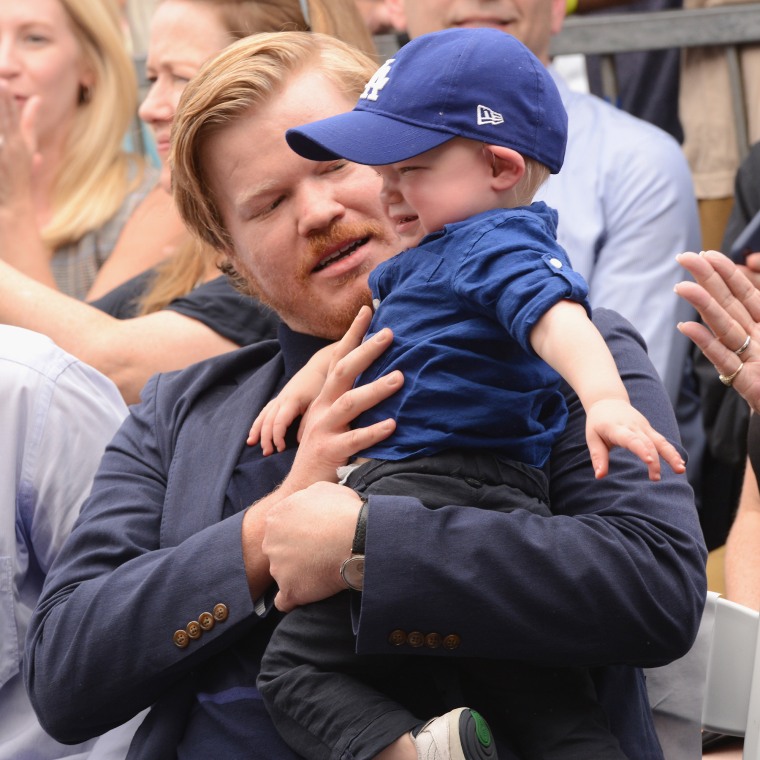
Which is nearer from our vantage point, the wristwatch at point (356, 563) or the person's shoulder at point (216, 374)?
the wristwatch at point (356, 563)

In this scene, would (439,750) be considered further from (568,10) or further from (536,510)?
(568,10)

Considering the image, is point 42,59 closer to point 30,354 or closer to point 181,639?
point 30,354

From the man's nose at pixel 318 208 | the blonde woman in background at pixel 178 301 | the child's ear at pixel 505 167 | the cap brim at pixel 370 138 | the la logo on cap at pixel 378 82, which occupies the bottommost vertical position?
the blonde woman in background at pixel 178 301

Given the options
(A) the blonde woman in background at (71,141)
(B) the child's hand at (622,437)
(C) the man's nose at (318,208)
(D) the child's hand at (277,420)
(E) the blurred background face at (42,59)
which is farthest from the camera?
(E) the blurred background face at (42,59)

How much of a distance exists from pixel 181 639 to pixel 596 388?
0.76 m

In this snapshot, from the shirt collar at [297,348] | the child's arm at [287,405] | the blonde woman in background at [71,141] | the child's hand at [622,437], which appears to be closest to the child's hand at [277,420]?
the child's arm at [287,405]

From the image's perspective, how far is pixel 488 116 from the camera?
1.78 m

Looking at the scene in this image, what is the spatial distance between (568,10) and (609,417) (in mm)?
3157

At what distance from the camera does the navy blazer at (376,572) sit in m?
1.69

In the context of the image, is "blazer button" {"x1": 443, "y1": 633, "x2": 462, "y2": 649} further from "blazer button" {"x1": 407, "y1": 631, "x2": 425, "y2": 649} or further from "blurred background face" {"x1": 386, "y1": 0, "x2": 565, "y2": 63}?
"blurred background face" {"x1": 386, "y1": 0, "x2": 565, "y2": 63}

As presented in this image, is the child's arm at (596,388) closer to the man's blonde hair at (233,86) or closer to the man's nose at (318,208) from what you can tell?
the man's nose at (318,208)

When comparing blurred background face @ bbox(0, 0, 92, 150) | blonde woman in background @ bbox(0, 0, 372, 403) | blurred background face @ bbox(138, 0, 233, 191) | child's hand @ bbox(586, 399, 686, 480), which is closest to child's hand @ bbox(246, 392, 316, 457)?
child's hand @ bbox(586, 399, 686, 480)

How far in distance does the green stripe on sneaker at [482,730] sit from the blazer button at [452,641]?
89 millimetres

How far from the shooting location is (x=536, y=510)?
70.9 inches
